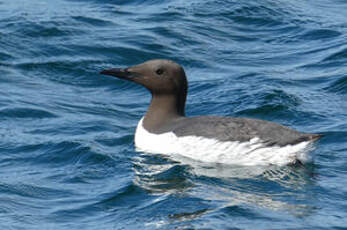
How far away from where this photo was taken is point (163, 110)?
33.8 ft

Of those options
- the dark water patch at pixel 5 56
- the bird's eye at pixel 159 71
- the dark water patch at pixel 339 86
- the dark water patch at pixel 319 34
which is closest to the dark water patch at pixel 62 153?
the bird's eye at pixel 159 71

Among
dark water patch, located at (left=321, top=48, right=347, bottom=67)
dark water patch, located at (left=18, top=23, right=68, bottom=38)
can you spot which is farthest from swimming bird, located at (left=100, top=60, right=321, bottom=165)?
dark water patch, located at (left=18, top=23, right=68, bottom=38)

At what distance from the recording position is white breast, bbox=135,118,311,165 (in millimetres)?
9141

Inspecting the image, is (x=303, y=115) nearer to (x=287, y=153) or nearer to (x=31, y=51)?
(x=287, y=153)

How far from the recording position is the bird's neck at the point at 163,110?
10234mm

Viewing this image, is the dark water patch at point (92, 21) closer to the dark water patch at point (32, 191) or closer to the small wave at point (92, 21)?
the small wave at point (92, 21)

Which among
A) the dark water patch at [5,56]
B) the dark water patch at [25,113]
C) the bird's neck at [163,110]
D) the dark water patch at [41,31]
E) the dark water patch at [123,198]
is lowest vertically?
the dark water patch at [123,198]

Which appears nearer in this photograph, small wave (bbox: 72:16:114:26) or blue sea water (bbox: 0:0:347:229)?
blue sea water (bbox: 0:0:347:229)

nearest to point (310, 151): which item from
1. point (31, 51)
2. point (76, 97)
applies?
point (76, 97)

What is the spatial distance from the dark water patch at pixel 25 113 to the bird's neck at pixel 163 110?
1.79 meters

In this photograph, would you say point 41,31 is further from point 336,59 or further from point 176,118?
point 176,118

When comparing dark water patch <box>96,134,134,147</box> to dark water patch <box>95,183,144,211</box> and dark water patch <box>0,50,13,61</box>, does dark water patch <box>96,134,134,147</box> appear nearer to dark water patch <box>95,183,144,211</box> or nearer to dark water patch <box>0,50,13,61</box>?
dark water patch <box>95,183,144,211</box>

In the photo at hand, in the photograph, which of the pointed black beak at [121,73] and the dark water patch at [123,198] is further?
the pointed black beak at [121,73]

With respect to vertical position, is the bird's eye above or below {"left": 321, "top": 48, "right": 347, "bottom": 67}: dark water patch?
above
